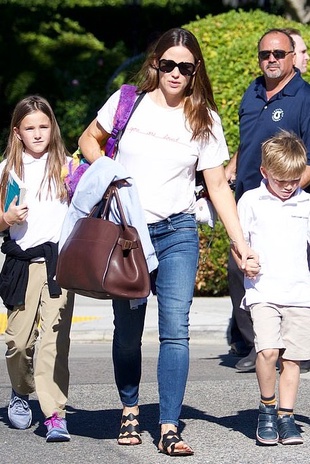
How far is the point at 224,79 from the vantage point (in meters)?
11.1

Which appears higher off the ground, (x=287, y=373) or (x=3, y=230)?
(x=3, y=230)

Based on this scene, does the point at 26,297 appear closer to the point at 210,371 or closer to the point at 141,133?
the point at 141,133

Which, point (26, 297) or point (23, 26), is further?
point (23, 26)

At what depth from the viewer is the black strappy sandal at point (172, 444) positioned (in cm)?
538

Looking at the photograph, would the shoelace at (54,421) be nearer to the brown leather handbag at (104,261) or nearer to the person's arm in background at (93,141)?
the brown leather handbag at (104,261)

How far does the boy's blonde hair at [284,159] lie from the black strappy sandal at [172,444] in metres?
1.32

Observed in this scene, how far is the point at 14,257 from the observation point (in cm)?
583

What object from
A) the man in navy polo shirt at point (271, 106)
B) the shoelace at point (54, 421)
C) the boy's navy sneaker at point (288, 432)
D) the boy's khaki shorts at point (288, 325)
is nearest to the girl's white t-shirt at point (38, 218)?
the shoelace at point (54, 421)

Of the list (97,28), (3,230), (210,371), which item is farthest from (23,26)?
(3,230)

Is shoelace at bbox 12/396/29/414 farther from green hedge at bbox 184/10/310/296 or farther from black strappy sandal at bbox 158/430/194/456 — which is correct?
green hedge at bbox 184/10/310/296

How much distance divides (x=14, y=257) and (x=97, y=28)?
14868mm

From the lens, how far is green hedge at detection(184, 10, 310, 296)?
1114 centimetres

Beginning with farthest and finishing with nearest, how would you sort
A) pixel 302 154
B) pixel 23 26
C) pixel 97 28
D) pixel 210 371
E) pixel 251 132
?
pixel 97 28 < pixel 23 26 < pixel 210 371 < pixel 251 132 < pixel 302 154

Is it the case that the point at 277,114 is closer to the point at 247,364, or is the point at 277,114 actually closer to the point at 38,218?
the point at 247,364
